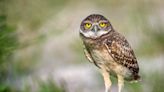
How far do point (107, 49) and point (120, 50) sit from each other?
0.12m

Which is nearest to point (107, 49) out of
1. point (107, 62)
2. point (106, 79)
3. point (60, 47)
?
point (107, 62)

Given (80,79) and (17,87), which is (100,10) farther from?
(17,87)

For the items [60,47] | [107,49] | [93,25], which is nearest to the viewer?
[93,25]

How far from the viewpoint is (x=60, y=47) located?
15.4 metres

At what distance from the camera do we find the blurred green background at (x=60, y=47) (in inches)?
342

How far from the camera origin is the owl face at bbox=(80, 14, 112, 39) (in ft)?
20.1

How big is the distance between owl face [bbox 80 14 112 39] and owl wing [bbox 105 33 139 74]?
0.50ft

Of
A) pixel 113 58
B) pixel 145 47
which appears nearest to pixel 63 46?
pixel 145 47

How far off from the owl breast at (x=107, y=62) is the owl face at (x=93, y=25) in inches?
5.3

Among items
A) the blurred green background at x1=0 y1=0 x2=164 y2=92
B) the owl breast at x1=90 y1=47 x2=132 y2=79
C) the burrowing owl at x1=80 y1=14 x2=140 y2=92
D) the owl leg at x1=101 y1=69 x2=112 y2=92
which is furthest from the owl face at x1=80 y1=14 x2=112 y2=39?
the blurred green background at x1=0 y1=0 x2=164 y2=92

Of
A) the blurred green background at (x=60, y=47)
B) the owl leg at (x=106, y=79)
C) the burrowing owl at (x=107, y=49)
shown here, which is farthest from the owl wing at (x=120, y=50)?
the blurred green background at (x=60, y=47)

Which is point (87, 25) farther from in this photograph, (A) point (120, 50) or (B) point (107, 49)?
(A) point (120, 50)

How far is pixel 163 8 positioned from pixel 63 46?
2.16 metres

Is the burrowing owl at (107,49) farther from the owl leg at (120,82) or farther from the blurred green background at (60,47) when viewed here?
the blurred green background at (60,47)
